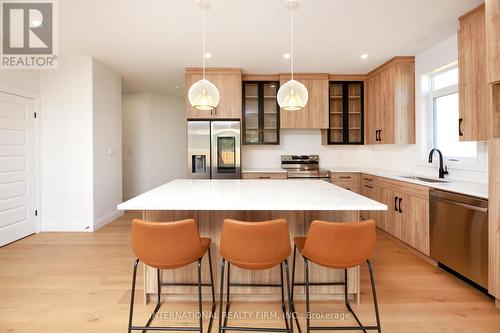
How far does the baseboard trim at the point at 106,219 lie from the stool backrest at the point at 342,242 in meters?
3.86

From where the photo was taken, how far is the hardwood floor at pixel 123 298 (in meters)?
1.94

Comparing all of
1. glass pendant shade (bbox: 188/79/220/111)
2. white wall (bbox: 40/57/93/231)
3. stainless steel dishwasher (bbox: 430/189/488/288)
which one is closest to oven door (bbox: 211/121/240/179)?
white wall (bbox: 40/57/93/231)

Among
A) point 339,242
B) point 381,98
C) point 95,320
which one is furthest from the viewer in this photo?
point 381,98

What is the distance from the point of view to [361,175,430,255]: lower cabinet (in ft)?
9.66

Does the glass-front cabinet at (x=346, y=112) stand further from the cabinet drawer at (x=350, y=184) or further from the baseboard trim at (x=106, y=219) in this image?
the baseboard trim at (x=106, y=219)

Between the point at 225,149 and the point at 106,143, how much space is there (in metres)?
2.03

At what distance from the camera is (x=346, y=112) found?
492 cm

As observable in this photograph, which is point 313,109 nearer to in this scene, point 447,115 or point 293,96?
point 447,115

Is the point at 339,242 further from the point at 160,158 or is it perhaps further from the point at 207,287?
the point at 160,158

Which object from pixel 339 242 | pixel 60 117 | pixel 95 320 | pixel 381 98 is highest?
pixel 381 98

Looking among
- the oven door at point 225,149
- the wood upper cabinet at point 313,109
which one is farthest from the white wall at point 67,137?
the wood upper cabinet at point 313,109

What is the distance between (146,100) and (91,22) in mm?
3559

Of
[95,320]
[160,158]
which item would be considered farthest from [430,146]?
[160,158]

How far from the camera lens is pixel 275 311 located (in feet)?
6.83
